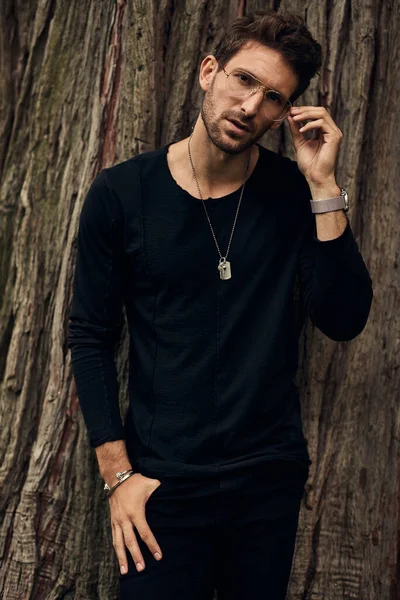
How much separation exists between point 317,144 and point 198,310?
69 centimetres

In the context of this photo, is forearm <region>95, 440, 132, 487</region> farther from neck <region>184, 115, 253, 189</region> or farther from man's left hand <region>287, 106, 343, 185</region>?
man's left hand <region>287, 106, 343, 185</region>

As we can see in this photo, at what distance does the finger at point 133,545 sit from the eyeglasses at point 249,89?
140 centimetres

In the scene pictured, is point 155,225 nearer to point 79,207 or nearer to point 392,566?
point 79,207

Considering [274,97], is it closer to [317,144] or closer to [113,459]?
[317,144]

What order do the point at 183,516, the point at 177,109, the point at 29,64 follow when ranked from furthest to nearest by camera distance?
the point at 29,64 < the point at 177,109 < the point at 183,516

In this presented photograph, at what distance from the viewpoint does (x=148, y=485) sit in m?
2.82

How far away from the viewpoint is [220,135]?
2838 mm

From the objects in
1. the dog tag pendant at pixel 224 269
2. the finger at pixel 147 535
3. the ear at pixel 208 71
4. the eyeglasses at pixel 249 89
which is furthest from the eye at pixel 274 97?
the finger at pixel 147 535

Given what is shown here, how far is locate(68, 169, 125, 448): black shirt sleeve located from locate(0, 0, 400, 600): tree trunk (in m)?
0.51

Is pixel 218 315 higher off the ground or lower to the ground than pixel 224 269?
lower

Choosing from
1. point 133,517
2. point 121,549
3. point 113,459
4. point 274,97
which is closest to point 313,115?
Answer: point 274,97

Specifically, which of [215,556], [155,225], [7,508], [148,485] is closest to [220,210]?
[155,225]

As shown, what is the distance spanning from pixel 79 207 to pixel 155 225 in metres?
0.76

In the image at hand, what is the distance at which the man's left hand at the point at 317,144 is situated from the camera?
284 cm
